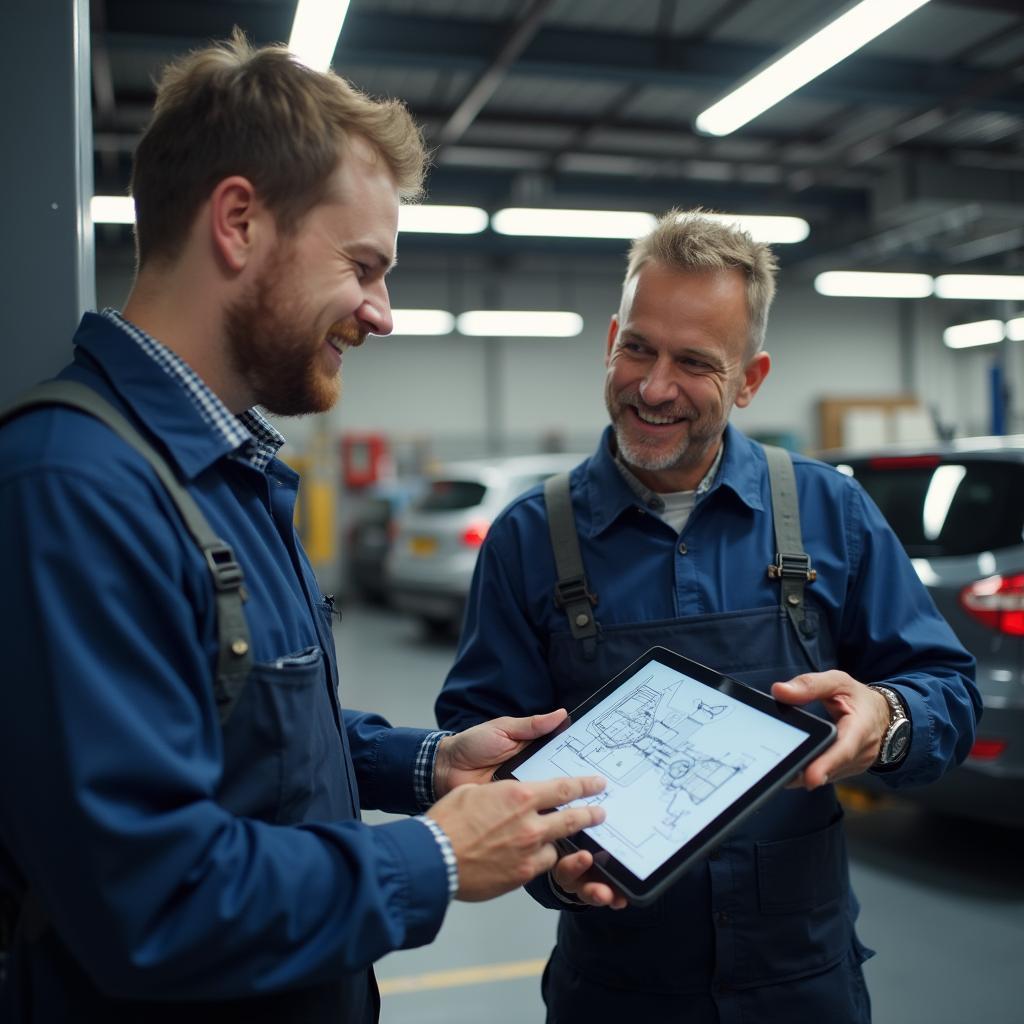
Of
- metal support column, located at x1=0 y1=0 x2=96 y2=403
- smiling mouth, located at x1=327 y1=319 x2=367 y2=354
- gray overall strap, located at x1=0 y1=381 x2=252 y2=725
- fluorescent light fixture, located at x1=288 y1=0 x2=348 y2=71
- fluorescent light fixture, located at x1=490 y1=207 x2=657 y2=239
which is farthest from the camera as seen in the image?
fluorescent light fixture, located at x1=490 y1=207 x2=657 y2=239

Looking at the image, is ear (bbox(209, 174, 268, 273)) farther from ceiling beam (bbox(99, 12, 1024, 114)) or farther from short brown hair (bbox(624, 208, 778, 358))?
ceiling beam (bbox(99, 12, 1024, 114))

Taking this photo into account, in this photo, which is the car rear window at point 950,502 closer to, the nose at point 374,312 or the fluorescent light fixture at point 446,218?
the nose at point 374,312

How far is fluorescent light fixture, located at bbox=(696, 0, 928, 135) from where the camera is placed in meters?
4.45

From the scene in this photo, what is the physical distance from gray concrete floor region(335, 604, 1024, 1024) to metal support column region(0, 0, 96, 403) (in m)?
2.25

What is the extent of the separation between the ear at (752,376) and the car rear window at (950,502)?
182 centimetres

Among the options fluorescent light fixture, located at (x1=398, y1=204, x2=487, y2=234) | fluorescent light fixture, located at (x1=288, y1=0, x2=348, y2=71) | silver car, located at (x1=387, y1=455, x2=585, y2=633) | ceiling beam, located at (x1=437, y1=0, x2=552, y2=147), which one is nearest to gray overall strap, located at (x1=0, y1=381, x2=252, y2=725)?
fluorescent light fixture, located at (x1=288, y1=0, x2=348, y2=71)

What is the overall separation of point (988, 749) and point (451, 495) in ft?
19.0

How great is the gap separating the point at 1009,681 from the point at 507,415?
10.4 m

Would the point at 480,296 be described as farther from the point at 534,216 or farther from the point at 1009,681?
the point at 1009,681

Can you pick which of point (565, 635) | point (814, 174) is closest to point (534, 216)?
point (814, 174)

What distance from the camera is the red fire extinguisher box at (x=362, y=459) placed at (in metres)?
12.4

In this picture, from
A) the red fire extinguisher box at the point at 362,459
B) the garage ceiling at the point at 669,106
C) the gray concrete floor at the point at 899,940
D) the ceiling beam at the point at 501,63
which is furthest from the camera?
the red fire extinguisher box at the point at 362,459

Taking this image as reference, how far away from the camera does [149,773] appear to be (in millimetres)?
856

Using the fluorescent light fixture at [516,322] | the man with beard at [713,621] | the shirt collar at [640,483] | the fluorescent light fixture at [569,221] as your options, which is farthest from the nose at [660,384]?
the fluorescent light fixture at [516,322]
